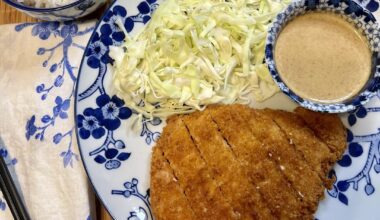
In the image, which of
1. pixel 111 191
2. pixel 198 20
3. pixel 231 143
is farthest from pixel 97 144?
pixel 198 20

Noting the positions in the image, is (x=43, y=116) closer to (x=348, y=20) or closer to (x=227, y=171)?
(x=227, y=171)

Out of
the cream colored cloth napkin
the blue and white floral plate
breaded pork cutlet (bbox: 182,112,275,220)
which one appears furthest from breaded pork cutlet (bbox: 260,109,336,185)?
the cream colored cloth napkin

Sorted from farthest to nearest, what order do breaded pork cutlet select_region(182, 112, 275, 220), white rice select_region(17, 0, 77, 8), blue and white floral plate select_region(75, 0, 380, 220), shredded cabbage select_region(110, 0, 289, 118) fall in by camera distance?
white rice select_region(17, 0, 77, 8)
shredded cabbage select_region(110, 0, 289, 118)
blue and white floral plate select_region(75, 0, 380, 220)
breaded pork cutlet select_region(182, 112, 275, 220)

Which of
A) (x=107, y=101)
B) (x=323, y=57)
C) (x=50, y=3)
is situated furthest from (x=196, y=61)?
(x=50, y=3)

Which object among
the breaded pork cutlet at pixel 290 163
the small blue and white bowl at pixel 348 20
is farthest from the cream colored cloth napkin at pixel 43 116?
the small blue and white bowl at pixel 348 20

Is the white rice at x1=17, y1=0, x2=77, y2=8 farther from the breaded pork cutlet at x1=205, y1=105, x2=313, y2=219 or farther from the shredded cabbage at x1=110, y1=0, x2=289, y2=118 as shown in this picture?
the breaded pork cutlet at x1=205, y1=105, x2=313, y2=219
